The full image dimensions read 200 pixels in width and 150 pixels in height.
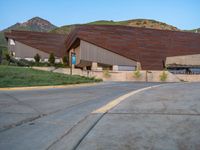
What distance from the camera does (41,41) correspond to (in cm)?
8394

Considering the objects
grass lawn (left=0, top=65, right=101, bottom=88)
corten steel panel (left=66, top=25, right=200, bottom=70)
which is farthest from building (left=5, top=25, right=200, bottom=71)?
grass lawn (left=0, top=65, right=101, bottom=88)

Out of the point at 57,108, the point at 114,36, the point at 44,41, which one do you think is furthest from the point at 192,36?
the point at 57,108

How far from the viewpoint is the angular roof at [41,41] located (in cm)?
8244

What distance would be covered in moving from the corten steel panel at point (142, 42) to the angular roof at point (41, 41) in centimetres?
1372

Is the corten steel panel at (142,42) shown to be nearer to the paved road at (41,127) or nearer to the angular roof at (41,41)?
the angular roof at (41,41)

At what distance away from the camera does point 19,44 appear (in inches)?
3246

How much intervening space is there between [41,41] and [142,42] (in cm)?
2897

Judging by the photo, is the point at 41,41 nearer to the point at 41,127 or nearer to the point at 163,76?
the point at 163,76

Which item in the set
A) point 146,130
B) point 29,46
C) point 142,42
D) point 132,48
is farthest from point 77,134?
point 29,46

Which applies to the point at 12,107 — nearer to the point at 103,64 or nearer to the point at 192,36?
the point at 103,64

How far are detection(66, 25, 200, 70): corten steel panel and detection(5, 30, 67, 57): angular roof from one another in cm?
1372

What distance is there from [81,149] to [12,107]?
6196mm

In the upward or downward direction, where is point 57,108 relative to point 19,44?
downward

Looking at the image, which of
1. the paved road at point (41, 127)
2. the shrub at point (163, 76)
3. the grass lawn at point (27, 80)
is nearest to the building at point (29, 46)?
the shrub at point (163, 76)
